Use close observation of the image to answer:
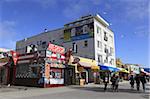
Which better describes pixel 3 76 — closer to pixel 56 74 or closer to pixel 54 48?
pixel 56 74

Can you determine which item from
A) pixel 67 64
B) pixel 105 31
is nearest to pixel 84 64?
pixel 67 64

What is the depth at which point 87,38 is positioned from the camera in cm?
3956

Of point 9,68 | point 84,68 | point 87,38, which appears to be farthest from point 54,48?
point 87,38

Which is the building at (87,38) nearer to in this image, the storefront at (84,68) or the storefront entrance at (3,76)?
the storefront at (84,68)

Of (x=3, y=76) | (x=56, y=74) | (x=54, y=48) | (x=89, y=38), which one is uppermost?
(x=89, y=38)

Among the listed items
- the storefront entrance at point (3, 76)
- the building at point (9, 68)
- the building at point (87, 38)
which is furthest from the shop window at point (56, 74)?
the building at point (87, 38)

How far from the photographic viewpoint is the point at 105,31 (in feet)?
146

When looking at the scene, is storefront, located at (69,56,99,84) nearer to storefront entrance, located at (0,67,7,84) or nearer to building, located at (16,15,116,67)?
building, located at (16,15,116,67)

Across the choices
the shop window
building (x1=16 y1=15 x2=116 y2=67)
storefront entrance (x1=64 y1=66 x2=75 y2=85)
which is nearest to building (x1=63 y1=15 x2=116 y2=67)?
building (x1=16 y1=15 x2=116 y2=67)

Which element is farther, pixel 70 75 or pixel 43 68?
pixel 70 75

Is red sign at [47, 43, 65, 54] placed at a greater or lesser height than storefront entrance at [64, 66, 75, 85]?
greater

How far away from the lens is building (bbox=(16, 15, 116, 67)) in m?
39.1

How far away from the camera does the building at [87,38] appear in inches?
1538

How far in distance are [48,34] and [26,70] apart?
20.4 m
